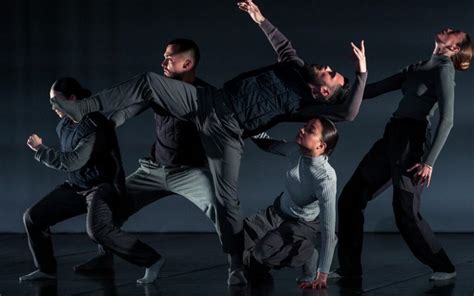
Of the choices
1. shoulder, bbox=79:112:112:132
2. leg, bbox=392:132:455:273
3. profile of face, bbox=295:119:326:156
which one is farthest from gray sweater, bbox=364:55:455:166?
shoulder, bbox=79:112:112:132

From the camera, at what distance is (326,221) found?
5.39 meters

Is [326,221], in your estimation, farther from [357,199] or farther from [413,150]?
[413,150]

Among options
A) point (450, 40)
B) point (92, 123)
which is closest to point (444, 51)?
point (450, 40)

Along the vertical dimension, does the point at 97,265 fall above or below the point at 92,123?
below

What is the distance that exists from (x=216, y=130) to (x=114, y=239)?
0.72 m

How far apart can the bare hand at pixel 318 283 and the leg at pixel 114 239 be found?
28.6 inches

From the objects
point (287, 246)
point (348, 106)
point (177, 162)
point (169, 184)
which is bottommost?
point (287, 246)

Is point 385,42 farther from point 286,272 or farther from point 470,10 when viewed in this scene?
point 286,272

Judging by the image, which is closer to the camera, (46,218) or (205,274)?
(46,218)

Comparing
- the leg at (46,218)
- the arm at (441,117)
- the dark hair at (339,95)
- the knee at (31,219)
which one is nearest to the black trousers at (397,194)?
the arm at (441,117)

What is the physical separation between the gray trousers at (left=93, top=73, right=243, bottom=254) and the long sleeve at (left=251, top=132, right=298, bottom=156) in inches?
8.4

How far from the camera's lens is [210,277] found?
6.00 m

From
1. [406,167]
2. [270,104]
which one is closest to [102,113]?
[270,104]

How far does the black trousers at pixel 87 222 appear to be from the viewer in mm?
5656
